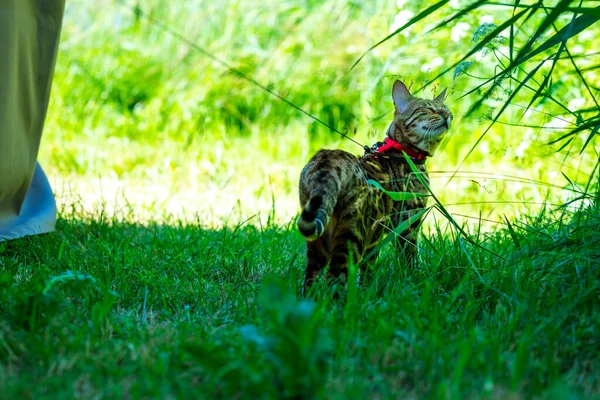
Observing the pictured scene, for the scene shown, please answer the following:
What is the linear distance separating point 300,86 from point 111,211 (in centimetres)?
245

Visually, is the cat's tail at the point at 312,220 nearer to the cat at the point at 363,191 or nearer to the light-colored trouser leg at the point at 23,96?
the cat at the point at 363,191

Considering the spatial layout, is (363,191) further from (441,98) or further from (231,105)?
(231,105)

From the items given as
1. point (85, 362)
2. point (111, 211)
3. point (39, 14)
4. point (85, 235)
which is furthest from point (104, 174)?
point (85, 362)

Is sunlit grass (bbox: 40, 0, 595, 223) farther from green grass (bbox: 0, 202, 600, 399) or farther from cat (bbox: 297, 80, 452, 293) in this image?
green grass (bbox: 0, 202, 600, 399)

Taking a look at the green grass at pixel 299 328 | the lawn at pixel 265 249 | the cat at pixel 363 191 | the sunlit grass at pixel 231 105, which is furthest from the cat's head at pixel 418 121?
the sunlit grass at pixel 231 105

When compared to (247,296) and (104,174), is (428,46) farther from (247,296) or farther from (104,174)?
(247,296)

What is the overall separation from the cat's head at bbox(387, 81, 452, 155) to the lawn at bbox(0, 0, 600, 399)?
0.62 feet

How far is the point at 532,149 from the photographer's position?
457cm

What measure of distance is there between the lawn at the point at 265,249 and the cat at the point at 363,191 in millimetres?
141

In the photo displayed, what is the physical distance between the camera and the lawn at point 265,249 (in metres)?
1.83

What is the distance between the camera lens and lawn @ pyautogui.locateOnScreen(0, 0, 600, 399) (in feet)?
6.02

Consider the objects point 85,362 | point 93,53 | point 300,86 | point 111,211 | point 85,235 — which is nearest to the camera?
point 85,362

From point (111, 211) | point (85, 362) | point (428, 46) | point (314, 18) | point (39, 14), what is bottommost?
point (85, 362)

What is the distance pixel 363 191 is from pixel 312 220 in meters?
0.45
